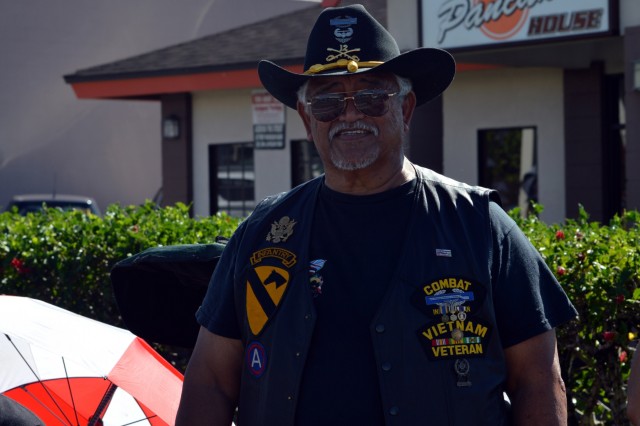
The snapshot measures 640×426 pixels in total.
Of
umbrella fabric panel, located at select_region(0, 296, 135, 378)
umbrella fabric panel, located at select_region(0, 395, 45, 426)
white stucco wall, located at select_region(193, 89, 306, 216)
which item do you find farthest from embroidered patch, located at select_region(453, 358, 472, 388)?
white stucco wall, located at select_region(193, 89, 306, 216)

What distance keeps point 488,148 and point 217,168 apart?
4.74m

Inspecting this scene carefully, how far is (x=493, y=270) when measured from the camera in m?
2.79

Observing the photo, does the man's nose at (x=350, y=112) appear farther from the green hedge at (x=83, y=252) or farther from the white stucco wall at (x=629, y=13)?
the white stucco wall at (x=629, y=13)

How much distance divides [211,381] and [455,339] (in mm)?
697

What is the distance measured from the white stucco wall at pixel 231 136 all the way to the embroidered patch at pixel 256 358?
1289 cm

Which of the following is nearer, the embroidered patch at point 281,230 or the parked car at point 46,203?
Answer: the embroidered patch at point 281,230

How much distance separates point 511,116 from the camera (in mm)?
13727

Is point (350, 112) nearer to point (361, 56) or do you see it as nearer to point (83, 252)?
point (361, 56)

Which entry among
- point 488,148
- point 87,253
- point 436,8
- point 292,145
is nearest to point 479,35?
point 436,8

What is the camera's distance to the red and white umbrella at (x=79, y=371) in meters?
3.93

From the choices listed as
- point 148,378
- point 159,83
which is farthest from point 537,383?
point 159,83

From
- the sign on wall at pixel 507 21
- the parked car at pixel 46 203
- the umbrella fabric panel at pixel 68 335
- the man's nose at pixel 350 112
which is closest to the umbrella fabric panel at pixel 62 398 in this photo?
the umbrella fabric panel at pixel 68 335

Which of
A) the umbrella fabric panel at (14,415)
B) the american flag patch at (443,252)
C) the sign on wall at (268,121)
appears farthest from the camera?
the sign on wall at (268,121)

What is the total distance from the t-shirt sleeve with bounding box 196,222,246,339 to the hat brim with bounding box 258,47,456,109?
49 centimetres
